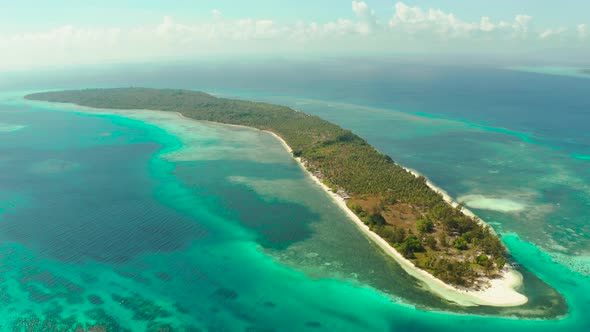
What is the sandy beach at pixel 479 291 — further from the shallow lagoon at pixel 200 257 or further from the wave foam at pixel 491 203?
the wave foam at pixel 491 203

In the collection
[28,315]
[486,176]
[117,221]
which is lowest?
[28,315]

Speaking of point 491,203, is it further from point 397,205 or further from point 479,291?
point 479,291

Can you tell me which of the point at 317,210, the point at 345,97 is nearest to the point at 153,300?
the point at 317,210

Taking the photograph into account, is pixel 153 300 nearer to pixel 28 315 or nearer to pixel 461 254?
pixel 28 315

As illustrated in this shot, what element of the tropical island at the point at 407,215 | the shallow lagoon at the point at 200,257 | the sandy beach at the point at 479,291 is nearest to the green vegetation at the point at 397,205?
the tropical island at the point at 407,215

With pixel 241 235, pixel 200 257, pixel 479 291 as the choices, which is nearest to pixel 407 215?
pixel 479 291

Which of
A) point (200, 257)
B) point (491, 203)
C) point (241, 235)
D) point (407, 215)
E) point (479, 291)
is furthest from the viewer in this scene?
point (491, 203)

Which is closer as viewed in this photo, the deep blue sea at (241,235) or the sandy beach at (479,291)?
the deep blue sea at (241,235)
